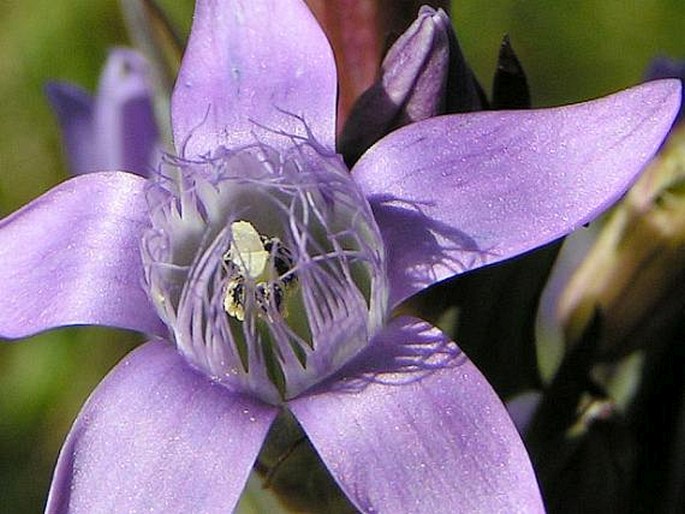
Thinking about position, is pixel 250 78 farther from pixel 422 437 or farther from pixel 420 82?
pixel 422 437

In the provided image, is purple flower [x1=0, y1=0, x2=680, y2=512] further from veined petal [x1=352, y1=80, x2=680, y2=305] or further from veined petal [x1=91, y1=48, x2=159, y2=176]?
veined petal [x1=91, y1=48, x2=159, y2=176]

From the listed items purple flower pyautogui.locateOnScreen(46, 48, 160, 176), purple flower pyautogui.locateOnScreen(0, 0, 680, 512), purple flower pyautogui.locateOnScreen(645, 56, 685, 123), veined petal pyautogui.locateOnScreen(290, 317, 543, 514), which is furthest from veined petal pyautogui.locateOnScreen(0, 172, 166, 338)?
purple flower pyautogui.locateOnScreen(645, 56, 685, 123)

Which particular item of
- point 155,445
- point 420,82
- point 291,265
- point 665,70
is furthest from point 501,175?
point 665,70

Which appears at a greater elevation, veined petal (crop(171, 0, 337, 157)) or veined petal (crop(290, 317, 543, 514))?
veined petal (crop(171, 0, 337, 157))

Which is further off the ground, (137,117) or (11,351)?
(137,117)

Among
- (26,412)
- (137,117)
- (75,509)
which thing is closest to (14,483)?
(26,412)

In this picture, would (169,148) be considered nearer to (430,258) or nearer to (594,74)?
(430,258)
